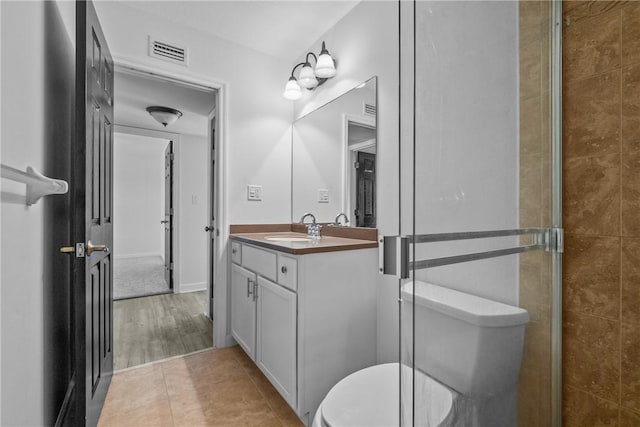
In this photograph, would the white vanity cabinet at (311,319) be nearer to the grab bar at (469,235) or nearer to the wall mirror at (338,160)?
the wall mirror at (338,160)

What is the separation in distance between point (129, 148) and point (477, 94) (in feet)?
23.1

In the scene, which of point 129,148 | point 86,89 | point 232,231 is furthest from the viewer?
point 129,148

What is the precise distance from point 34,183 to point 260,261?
1.13 metres

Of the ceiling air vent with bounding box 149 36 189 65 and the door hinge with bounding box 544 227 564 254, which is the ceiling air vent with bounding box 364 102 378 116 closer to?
the door hinge with bounding box 544 227 564 254

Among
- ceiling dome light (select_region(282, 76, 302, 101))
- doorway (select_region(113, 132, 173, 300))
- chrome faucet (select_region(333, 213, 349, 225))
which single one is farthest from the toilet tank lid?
doorway (select_region(113, 132, 173, 300))

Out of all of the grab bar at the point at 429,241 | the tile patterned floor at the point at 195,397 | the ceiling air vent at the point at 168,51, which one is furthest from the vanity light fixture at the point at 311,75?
the tile patterned floor at the point at 195,397

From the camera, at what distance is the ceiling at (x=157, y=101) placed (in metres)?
2.77

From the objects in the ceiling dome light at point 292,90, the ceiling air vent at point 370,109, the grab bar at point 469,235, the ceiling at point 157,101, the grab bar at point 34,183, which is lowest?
the grab bar at point 469,235

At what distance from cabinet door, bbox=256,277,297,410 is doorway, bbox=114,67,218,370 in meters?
0.88

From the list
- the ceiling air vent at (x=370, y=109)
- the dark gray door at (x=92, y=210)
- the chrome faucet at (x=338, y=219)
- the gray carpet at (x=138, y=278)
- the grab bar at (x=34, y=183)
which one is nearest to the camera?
the grab bar at (x=34, y=183)

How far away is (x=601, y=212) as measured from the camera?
0.90 meters

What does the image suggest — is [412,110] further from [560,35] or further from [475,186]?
[560,35]

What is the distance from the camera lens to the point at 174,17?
210 centimetres

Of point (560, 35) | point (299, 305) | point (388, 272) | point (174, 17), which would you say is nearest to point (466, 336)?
point (388, 272)
